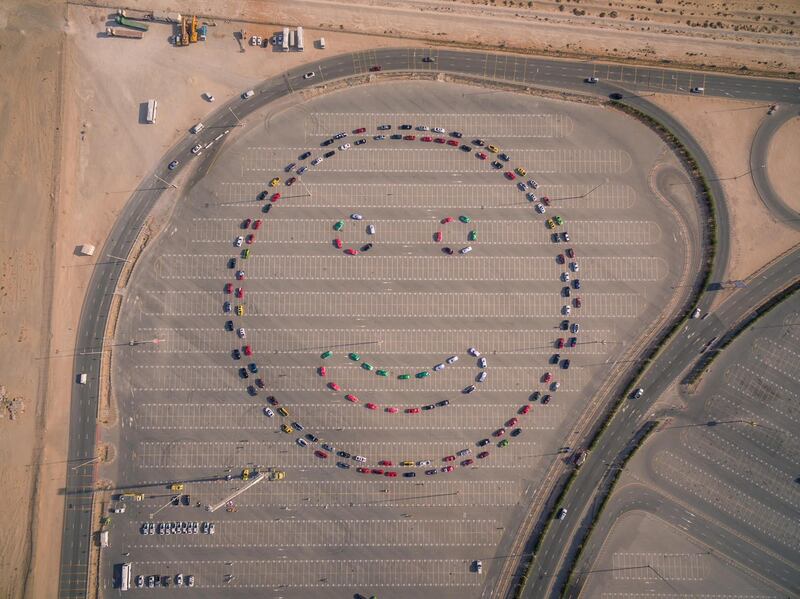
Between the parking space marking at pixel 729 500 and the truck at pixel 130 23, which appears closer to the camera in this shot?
the parking space marking at pixel 729 500

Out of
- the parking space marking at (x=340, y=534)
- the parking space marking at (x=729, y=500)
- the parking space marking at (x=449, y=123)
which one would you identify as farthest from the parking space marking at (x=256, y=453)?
the parking space marking at (x=449, y=123)

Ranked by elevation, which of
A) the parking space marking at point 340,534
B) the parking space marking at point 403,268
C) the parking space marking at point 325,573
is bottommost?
the parking space marking at point 325,573

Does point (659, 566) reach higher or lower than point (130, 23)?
lower

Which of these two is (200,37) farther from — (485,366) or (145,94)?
(485,366)

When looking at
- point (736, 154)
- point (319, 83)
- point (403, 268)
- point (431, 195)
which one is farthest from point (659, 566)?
point (319, 83)

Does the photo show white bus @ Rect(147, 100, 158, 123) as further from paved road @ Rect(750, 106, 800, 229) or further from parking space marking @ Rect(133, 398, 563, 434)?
paved road @ Rect(750, 106, 800, 229)

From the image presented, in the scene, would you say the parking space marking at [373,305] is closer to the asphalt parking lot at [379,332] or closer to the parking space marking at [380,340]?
the asphalt parking lot at [379,332]

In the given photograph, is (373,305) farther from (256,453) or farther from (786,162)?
(786,162)
